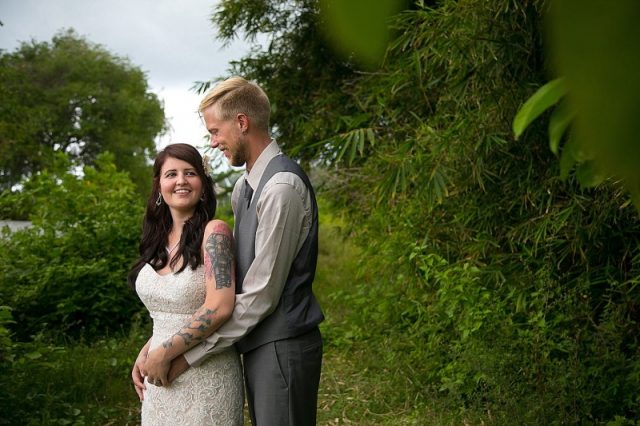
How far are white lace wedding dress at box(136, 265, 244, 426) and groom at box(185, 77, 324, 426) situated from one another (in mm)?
104

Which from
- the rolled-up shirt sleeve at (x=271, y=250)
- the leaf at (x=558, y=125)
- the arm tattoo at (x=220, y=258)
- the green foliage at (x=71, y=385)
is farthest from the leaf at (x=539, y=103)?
the green foliage at (x=71, y=385)

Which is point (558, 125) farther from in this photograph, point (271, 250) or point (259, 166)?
point (259, 166)

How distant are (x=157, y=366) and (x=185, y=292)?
25 centimetres

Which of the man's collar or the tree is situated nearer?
the man's collar

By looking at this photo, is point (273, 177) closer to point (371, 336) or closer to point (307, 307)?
point (307, 307)

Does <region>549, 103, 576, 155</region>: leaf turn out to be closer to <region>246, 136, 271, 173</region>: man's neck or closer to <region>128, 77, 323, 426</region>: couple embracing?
<region>128, 77, 323, 426</region>: couple embracing

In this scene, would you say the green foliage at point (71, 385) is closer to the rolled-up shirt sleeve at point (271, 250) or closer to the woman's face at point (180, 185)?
the woman's face at point (180, 185)

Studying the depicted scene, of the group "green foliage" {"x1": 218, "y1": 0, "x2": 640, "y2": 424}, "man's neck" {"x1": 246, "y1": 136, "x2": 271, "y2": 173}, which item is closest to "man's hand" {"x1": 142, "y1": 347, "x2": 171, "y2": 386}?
"man's neck" {"x1": 246, "y1": 136, "x2": 271, "y2": 173}

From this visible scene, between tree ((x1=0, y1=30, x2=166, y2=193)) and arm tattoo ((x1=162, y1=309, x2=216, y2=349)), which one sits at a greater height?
tree ((x1=0, y1=30, x2=166, y2=193))

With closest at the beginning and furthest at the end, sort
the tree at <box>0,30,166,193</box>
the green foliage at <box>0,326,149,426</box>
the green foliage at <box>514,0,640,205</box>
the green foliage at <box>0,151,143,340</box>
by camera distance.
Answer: the green foliage at <box>514,0,640,205</box> → the green foliage at <box>0,326,149,426</box> → the green foliage at <box>0,151,143,340</box> → the tree at <box>0,30,166,193</box>

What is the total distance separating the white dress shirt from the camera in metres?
2.11

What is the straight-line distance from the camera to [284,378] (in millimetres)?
2197

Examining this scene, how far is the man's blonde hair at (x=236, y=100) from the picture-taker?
219 cm

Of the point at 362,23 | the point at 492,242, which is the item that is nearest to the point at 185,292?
the point at 362,23
